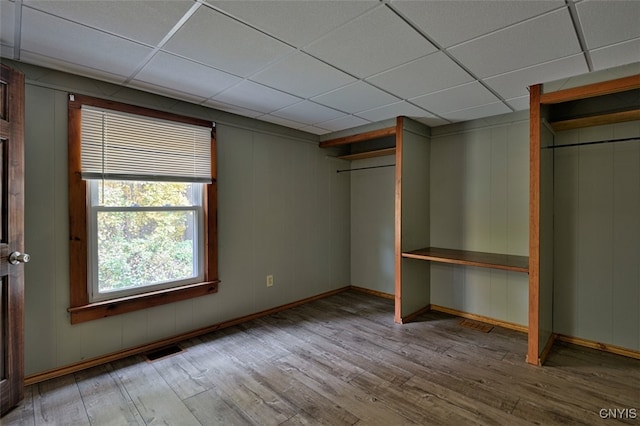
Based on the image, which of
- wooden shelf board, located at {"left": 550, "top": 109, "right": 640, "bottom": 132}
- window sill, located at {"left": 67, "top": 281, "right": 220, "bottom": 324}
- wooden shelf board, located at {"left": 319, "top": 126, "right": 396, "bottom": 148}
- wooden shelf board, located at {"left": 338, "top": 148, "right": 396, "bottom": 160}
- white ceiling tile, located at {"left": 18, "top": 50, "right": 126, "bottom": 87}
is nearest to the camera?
white ceiling tile, located at {"left": 18, "top": 50, "right": 126, "bottom": 87}

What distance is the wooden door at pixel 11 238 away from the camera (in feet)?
6.42

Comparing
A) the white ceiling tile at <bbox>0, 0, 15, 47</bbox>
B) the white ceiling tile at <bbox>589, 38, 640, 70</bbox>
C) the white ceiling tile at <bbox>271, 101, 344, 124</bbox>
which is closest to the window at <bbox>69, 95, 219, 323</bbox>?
the white ceiling tile at <bbox>0, 0, 15, 47</bbox>

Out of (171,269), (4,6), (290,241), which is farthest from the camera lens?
(290,241)

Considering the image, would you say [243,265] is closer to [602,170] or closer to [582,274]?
[582,274]

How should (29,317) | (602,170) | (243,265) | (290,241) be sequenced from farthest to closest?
(290,241) → (243,265) → (602,170) → (29,317)

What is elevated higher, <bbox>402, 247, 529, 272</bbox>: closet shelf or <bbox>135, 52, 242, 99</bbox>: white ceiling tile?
<bbox>135, 52, 242, 99</bbox>: white ceiling tile

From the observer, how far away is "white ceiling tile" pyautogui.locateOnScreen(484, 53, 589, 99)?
2170mm

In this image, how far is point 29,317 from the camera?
7.51 feet

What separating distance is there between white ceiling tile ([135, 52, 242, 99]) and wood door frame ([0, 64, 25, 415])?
30.6 inches

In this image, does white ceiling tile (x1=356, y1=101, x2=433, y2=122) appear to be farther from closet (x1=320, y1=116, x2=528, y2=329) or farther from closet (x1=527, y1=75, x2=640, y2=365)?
closet (x1=527, y1=75, x2=640, y2=365)

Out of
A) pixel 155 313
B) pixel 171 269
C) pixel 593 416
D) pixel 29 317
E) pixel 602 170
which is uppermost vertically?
pixel 602 170

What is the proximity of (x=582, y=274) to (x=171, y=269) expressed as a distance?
3.95 meters

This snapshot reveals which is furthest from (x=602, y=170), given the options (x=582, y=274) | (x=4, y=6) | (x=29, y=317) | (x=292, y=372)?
(x=29, y=317)

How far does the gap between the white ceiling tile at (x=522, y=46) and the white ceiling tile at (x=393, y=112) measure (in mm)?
902
